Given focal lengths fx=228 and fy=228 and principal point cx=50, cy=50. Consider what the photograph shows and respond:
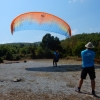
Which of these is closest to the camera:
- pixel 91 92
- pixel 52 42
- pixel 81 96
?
pixel 81 96

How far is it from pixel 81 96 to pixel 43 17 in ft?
41.4

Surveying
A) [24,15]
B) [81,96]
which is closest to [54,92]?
[81,96]

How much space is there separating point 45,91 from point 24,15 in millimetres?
11444

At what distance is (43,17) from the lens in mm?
18922

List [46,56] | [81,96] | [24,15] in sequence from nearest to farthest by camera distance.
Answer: [81,96], [24,15], [46,56]

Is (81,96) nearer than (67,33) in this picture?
Yes

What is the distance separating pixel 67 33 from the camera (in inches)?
750

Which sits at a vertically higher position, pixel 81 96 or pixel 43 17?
pixel 43 17

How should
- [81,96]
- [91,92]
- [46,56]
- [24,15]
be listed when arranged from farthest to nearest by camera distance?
[46,56], [24,15], [91,92], [81,96]

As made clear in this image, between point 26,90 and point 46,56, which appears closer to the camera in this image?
point 26,90

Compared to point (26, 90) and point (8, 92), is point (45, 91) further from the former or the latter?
point (8, 92)

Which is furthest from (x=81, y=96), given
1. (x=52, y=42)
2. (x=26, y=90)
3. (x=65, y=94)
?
(x=52, y=42)

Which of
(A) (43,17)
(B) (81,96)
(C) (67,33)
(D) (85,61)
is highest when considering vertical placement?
(A) (43,17)

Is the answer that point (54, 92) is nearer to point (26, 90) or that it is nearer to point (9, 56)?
point (26, 90)
